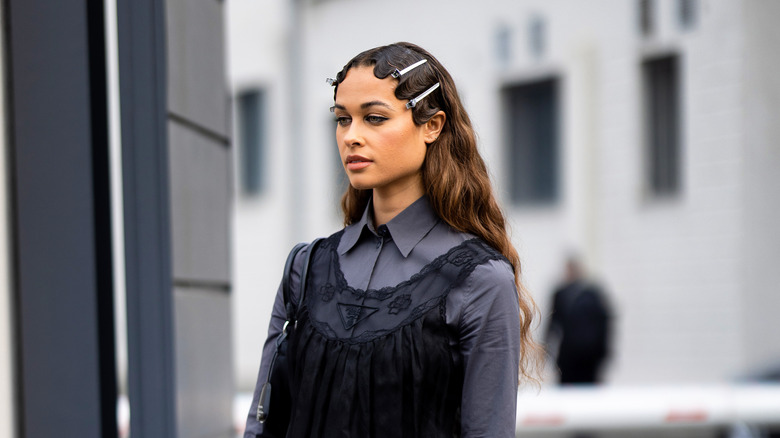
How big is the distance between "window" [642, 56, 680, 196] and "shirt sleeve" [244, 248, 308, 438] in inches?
357

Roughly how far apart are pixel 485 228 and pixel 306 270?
36 cm

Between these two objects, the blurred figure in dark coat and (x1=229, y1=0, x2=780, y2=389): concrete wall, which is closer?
the blurred figure in dark coat

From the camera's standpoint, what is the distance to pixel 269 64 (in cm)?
1432

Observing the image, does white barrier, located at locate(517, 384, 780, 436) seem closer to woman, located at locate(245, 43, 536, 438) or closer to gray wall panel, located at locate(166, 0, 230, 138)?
gray wall panel, located at locate(166, 0, 230, 138)

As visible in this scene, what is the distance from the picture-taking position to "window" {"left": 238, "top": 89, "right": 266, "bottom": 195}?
1453cm

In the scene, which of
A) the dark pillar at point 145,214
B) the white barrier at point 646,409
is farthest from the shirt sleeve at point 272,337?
the white barrier at point 646,409

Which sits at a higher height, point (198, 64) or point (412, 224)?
point (198, 64)

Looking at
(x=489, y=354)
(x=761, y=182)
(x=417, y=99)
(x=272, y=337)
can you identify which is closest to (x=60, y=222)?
(x=272, y=337)

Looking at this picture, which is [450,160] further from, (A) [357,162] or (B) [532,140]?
(B) [532,140]

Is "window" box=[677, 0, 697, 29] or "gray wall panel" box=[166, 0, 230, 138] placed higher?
"window" box=[677, 0, 697, 29]

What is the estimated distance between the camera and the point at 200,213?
11.0 feet

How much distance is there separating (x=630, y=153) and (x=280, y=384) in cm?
942

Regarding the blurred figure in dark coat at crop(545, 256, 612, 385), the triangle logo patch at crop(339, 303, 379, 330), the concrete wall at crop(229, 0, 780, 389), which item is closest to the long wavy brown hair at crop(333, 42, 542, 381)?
the triangle logo patch at crop(339, 303, 379, 330)

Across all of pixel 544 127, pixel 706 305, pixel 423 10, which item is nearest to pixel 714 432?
pixel 706 305
